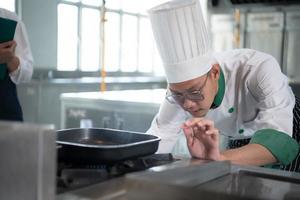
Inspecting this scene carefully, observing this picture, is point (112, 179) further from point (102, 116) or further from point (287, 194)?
point (102, 116)

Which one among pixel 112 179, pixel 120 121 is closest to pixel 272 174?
pixel 112 179

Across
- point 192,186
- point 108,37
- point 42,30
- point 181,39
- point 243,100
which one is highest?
point 108,37

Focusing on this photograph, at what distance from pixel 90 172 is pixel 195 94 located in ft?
2.04

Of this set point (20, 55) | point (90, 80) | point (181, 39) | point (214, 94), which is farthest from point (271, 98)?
point (90, 80)

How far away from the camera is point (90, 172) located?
823 millimetres

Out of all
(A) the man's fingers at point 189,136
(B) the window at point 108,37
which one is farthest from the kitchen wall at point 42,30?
(A) the man's fingers at point 189,136

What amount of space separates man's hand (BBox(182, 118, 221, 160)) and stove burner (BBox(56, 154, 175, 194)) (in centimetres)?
22

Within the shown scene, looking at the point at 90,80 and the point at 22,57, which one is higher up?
the point at 22,57

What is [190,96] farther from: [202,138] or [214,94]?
[202,138]

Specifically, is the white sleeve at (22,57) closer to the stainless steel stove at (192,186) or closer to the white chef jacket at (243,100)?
the white chef jacket at (243,100)

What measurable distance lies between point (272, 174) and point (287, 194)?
0.58ft

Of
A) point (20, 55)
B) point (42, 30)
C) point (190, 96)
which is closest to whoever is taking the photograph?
point (190, 96)

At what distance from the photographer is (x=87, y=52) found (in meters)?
6.29

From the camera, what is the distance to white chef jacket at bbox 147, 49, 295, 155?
1407 millimetres
